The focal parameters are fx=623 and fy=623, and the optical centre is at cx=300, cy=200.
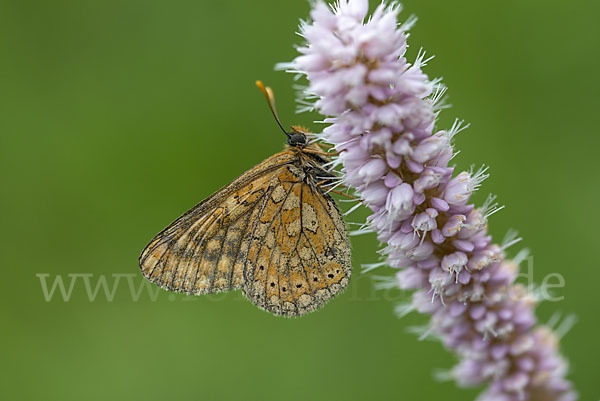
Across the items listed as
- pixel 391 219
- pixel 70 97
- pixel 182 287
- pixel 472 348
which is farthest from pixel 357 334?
pixel 70 97

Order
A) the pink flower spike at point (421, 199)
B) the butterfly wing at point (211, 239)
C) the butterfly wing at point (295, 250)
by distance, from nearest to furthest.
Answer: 1. the pink flower spike at point (421, 199)
2. the butterfly wing at point (295, 250)
3. the butterfly wing at point (211, 239)

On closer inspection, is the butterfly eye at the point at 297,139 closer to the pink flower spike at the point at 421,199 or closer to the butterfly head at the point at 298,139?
the butterfly head at the point at 298,139

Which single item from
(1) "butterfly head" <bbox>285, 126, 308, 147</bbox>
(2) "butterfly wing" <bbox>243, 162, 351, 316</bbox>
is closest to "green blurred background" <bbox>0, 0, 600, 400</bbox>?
(2) "butterfly wing" <bbox>243, 162, 351, 316</bbox>

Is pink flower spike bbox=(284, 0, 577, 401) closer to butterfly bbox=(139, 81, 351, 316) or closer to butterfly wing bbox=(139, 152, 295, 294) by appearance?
butterfly bbox=(139, 81, 351, 316)

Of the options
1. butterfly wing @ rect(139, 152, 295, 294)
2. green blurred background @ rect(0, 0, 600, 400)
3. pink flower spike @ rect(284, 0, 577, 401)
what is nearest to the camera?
pink flower spike @ rect(284, 0, 577, 401)

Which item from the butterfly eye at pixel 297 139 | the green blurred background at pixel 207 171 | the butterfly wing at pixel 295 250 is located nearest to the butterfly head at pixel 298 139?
the butterfly eye at pixel 297 139

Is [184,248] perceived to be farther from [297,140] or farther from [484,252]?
[484,252]

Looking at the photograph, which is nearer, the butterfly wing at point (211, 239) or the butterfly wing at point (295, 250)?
the butterfly wing at point (295, 250)
